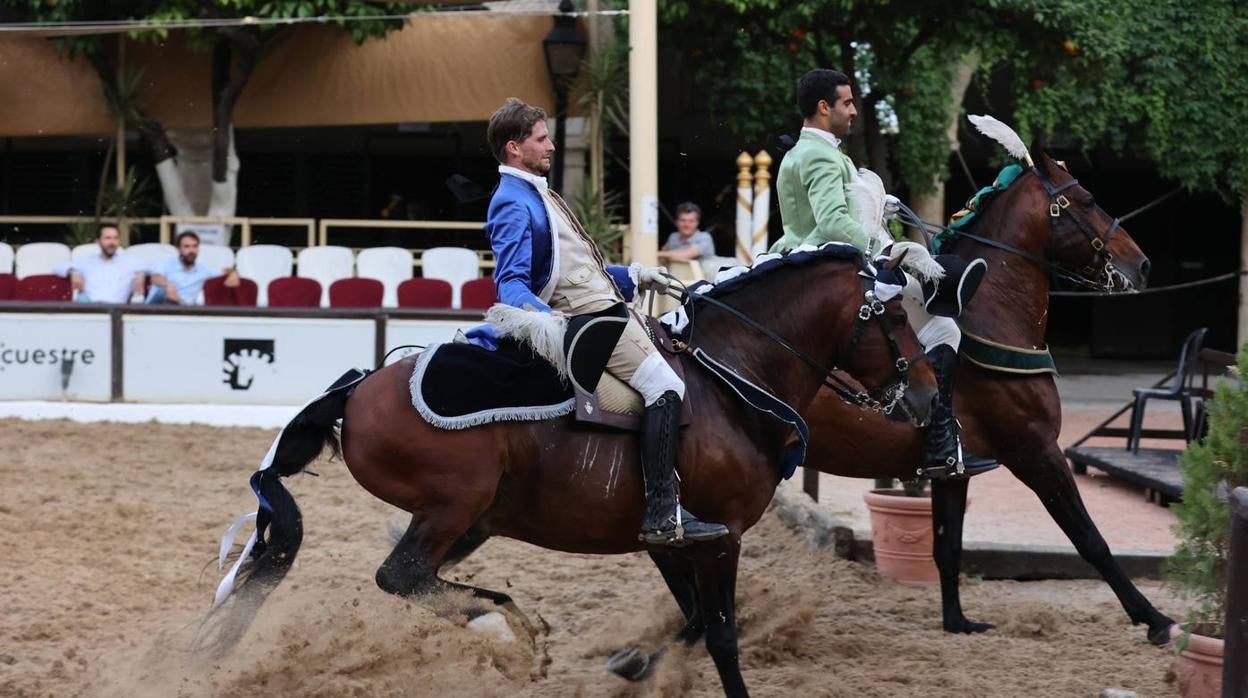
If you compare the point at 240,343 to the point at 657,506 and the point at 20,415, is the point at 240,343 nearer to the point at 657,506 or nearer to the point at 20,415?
the point at 20,415

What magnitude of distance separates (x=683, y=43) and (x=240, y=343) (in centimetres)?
641

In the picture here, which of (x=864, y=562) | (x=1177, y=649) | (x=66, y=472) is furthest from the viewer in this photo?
(x=66, y=472)

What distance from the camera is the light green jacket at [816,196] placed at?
6.02 meters

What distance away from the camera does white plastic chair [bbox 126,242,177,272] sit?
13.5m

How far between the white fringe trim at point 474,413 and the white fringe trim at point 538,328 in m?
0.07

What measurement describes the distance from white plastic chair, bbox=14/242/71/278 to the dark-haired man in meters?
10.0

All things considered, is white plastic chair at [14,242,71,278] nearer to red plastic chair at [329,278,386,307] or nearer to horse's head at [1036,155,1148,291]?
red plastic chair at [329,278,386,307]

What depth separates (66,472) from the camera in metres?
9.85

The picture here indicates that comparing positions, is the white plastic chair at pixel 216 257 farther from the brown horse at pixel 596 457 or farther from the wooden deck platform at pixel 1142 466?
the brown horse at pixel 596 457

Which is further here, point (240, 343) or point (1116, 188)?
point (1116, 188)

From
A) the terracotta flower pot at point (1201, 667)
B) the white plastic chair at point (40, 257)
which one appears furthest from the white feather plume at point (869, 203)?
the white plastic chair at point (40, 257)

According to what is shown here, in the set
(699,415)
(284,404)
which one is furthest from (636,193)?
(699,415)

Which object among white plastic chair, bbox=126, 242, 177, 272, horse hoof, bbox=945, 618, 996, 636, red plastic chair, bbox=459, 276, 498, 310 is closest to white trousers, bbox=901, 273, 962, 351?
horse hoof, bbox=945, 618, 996, 636

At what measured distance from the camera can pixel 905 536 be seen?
7.65 m
